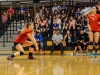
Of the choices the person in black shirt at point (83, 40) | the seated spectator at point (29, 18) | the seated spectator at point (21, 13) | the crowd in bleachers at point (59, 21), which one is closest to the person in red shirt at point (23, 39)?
the crowd in bleachers at point (59, 21)

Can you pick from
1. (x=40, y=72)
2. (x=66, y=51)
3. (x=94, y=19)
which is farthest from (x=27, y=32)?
(x=66, y=51)

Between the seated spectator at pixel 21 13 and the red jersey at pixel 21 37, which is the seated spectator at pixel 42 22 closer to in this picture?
the seated spectator at pixel 21 13

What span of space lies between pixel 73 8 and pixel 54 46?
602cm

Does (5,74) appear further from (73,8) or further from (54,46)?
(73,8)

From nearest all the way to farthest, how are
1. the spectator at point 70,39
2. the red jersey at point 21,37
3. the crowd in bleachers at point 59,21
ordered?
the red jersey at point 21,37 → the spectator at point 70,39 → the crowd in bleachers at point 59,21

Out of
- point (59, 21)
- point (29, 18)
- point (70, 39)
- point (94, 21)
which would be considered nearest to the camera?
point (94, 21)

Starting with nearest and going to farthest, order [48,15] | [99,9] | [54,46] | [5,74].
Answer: [5,74] < [99,9] < [54,46] < [48,15]

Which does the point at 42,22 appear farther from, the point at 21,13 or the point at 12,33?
the point at 12,33

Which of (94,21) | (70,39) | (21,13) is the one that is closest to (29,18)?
(21,13)

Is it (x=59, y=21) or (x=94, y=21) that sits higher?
(x=59, y=21)

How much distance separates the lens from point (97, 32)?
1596 centimetres

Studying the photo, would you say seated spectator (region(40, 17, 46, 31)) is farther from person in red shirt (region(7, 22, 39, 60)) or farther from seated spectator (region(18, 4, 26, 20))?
person in red shirt (region(7, 22, 39, 60))

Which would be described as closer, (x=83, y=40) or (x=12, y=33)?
(x=83, y=40)

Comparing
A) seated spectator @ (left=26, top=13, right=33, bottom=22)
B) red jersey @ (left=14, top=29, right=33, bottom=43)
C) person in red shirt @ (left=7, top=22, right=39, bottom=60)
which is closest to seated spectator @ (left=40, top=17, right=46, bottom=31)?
seated spectator @ (left=26, top=13, right=33, bottom=22)
